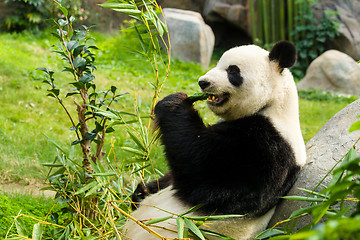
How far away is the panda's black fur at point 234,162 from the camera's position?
270cm

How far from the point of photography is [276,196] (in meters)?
2.82

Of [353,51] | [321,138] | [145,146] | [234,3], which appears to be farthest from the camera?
[234,3]

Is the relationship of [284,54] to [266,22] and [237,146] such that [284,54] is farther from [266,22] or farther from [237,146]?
[266,22]

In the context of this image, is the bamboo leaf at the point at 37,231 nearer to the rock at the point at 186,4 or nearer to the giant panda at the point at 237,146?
the giant panda at the point at 237,146

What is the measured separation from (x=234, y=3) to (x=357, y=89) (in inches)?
186

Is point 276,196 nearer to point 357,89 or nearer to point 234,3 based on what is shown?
point 357,89

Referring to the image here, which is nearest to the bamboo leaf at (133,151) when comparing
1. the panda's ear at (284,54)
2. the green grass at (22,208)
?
the green grass at (22,208)

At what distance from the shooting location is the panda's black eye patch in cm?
296

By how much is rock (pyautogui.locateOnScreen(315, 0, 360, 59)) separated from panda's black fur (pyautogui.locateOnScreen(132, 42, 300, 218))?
9.81 m

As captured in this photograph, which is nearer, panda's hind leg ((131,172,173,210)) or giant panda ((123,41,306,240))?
giant panda ((123,41,306,240))

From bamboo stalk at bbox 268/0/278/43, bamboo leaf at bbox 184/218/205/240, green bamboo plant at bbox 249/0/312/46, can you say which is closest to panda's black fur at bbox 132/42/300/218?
bamboo leaf at bbox 184/218/205/240

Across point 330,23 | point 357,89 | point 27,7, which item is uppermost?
point 27,7

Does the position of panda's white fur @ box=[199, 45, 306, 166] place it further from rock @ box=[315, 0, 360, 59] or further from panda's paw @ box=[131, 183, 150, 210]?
rock @ box=[315, 0, 360, 59]

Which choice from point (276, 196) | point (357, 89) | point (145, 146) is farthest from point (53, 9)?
point (276, 196)
